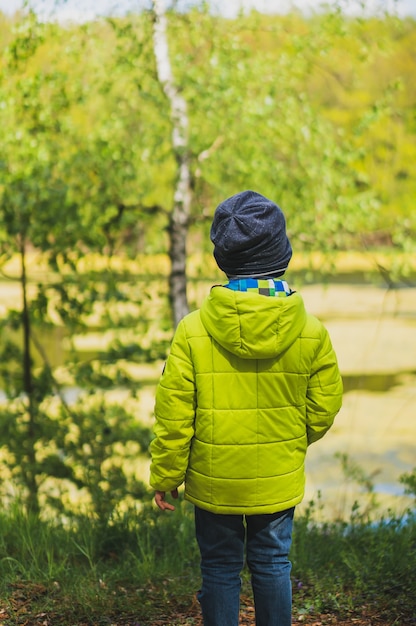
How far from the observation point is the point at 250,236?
1.85 meters

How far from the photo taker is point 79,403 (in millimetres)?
4965

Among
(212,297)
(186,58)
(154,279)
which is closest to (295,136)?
(186,58)

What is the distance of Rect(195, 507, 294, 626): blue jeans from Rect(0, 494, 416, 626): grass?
476 millimetres

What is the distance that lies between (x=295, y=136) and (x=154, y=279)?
1.26 metres

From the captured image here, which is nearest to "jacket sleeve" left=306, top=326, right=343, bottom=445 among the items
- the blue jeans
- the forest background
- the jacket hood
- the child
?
the child

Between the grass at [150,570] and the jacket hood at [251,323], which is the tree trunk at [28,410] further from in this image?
the jacket hood at [251,323]

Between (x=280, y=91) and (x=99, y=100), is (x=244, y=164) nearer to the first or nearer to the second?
(x=280, y=91)

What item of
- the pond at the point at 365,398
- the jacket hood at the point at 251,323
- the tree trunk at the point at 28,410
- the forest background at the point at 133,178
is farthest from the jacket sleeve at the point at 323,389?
the tree trunk at the point at 28,410

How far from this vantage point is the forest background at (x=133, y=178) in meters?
4.70

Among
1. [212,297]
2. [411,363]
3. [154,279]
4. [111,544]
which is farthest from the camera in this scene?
[411,363]

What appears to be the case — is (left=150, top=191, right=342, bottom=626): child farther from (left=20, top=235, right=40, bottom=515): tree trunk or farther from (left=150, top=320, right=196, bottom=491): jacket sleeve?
(left=20, top=235, right=40, bottom=515): tree trunk

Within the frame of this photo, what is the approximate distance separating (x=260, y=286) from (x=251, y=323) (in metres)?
0.10

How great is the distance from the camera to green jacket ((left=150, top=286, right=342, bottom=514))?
1853 mm

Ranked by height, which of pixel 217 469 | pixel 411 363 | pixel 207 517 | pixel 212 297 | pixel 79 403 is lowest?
pixel 411 363
